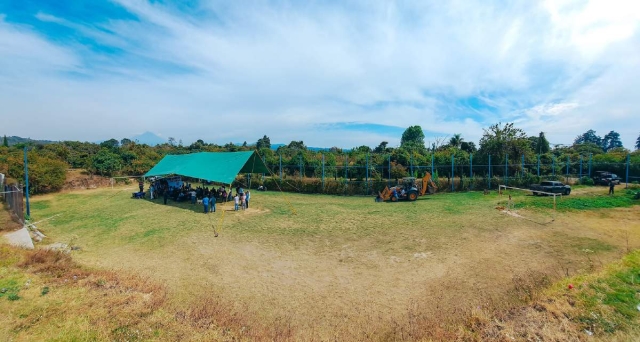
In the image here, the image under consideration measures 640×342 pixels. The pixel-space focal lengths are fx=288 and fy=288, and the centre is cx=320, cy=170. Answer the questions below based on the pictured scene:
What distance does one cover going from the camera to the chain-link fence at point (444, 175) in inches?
860

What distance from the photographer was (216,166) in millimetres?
18438

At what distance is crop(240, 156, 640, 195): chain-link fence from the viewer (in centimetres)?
2184

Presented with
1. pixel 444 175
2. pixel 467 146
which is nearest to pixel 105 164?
pixel 444 175

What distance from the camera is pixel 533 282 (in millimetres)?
6934

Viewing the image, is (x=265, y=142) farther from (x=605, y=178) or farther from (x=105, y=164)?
(x=605, y=178)

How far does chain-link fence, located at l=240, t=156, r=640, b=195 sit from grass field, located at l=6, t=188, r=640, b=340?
17.3ft

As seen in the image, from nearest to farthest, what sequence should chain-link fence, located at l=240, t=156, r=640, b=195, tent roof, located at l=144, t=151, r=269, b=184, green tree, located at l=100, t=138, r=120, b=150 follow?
tent roof, located at l=144, t=151, r=269, b=184
chain-link fence, located at l=240, t=156, r=640, b=195
green tree, located at l=100, t=138, r=120, b=150

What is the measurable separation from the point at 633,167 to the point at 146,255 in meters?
35.5

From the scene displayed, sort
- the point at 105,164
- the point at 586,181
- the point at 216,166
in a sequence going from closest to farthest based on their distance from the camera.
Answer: the point at 216,166, the point at 586,181, the point at 105,164

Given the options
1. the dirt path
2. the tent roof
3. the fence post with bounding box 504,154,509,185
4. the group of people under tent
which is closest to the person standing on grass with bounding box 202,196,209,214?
the group of people under tent

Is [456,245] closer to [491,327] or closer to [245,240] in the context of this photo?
[491,327]

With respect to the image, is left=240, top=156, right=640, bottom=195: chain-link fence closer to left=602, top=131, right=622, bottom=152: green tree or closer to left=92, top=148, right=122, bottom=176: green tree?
left=92, top=148, right=122, bottom=176: green tree

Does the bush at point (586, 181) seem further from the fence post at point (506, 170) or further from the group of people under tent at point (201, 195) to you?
the group of people under tent at point (201, 195)

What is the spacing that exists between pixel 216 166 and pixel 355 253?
40.6ft
